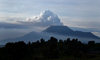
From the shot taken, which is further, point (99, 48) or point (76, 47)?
point (99, 48)

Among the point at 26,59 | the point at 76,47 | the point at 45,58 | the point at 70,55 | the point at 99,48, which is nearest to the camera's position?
the point at 26,59

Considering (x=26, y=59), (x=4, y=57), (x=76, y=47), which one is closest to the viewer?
(x=4, y=57)

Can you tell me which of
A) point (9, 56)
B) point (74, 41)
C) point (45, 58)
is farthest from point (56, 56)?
point (74, 41)

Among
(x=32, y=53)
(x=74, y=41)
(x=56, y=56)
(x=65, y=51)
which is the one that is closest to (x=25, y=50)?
(x=32, y=53)

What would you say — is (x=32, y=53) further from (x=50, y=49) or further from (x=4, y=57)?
(x=4, y=57)

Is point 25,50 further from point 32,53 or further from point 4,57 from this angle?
point 4,57

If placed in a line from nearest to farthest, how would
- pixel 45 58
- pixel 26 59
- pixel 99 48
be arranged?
pixel 26 59, pixel 45 58, pixel 99 48

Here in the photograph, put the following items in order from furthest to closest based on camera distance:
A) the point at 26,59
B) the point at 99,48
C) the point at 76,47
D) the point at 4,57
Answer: the point at 99,48 → the point at 76,47 → the point at 26,59 → the point at 4,57

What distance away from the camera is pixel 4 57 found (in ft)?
178

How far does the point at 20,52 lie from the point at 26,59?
2913 mm

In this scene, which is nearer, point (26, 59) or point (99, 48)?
point (26, 59)

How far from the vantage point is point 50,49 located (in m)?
72.8

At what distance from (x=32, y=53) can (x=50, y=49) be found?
25.1ft

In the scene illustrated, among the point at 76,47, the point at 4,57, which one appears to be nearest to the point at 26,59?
the point at 4,57
